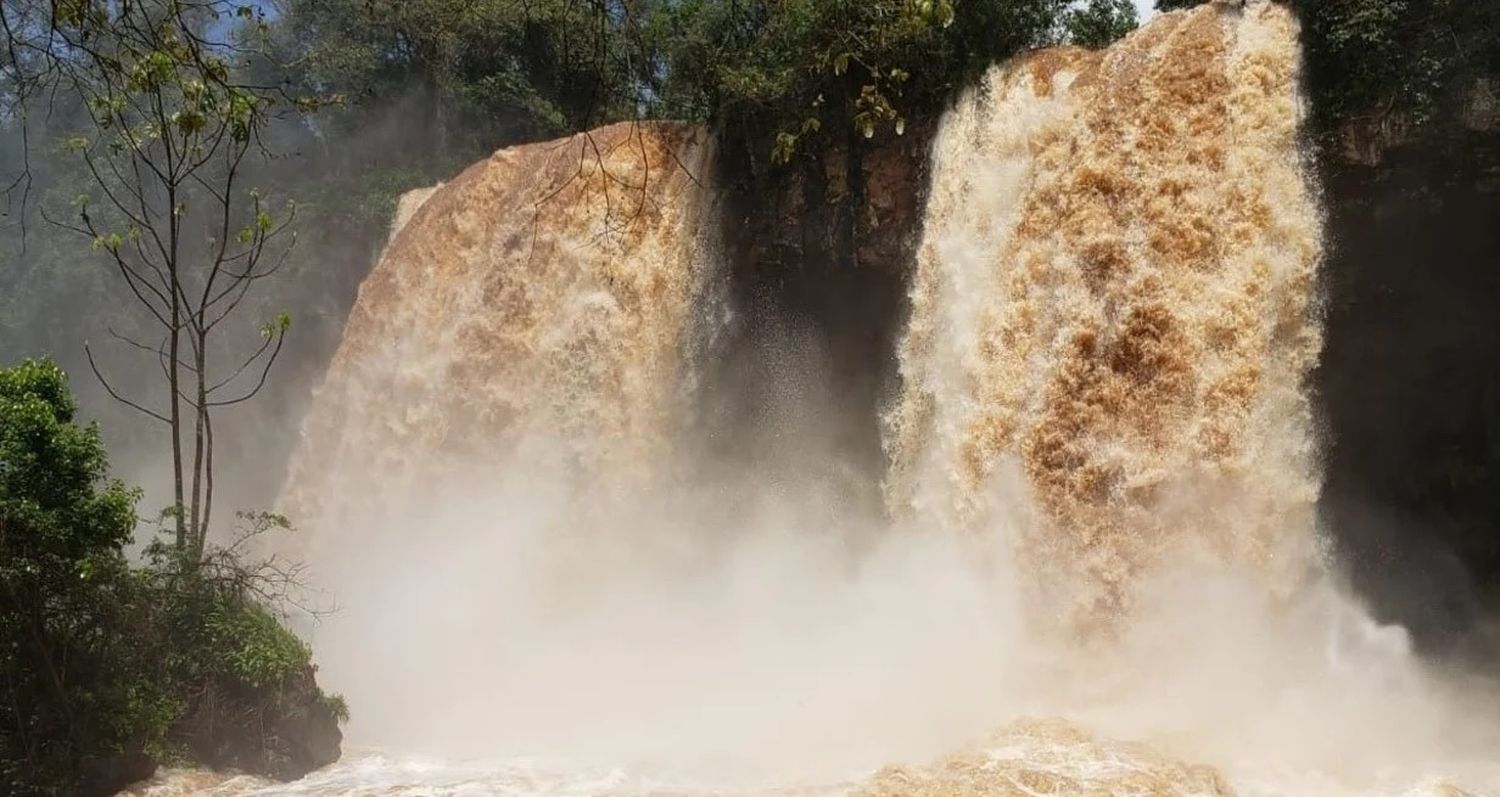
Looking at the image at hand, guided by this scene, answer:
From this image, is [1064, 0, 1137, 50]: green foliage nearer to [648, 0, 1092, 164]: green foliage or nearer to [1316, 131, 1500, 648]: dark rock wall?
[648, 0, 1092, 164]: green foliage

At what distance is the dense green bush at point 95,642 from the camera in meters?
6.84

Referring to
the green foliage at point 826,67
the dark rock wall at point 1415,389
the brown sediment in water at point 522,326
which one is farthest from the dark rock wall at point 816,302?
the dark rock wall at point 1415,389

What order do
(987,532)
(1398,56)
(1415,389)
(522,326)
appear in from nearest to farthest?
1. (1398,56)
2. (987,532)
3. (1415,389)
4. (522,326)

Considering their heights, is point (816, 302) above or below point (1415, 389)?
above

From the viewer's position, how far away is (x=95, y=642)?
290 inches

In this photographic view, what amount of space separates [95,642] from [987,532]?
6.28 metres

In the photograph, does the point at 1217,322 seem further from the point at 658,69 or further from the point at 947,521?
the point at 658,69

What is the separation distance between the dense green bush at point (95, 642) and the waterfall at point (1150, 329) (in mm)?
5410

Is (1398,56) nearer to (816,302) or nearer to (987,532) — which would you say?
(987,532)

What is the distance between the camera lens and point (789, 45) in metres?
11.3

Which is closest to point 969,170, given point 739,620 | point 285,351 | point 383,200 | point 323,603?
point 739,620

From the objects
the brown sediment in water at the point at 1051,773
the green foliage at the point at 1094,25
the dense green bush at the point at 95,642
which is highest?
the green foliage at the point at 1094,25

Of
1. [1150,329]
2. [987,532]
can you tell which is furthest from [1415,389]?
[987,532]

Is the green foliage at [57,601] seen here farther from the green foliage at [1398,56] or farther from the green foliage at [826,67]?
the green foliage at [1398,56]
